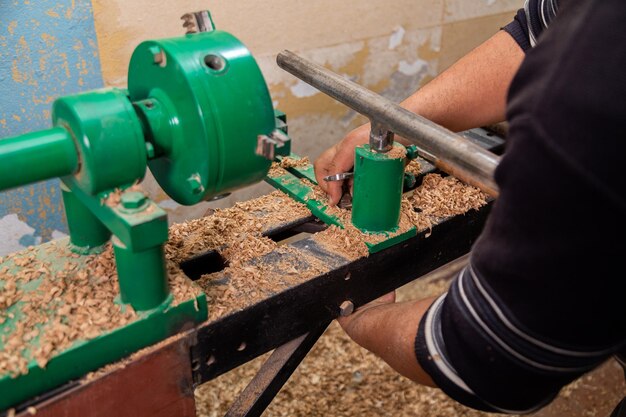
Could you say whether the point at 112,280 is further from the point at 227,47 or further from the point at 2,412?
the point at 227,47

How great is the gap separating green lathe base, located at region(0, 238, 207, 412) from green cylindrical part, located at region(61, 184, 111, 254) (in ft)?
0.06

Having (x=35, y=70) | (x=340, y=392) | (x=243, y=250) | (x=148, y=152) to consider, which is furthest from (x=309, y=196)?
(x=340, y=392)

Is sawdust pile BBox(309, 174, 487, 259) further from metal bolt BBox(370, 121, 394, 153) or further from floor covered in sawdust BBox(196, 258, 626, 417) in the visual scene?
floor covered in sawdust BBox(196, 258, 626, 417)

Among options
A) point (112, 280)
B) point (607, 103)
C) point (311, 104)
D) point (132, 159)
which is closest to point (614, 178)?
point (607, 103)

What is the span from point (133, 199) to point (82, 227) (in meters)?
0.18

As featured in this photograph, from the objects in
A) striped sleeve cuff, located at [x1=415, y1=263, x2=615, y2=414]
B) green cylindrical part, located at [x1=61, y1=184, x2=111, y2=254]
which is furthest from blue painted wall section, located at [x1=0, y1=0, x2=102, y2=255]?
striped sleeve cuff, located at [x1=415, y1=263, x2=615, y2=414]

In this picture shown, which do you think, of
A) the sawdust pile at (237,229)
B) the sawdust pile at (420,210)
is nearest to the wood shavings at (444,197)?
the sawdust pile at (420,210)

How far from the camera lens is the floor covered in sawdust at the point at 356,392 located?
1.87 m

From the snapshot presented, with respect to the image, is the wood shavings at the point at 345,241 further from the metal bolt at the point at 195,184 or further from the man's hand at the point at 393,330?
the metal bolt at the point at 195,184

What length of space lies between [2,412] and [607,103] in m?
0.75

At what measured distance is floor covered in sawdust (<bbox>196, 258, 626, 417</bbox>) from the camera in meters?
1.87

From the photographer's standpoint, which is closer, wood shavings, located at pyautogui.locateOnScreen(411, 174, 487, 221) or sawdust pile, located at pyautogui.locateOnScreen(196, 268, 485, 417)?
wood shavings, located at pyautogui.locateOnScreen(411, 174, 487, 221)

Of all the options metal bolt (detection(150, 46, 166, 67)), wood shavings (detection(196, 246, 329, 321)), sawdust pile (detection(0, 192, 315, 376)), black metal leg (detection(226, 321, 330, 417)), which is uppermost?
metal bolt (detection(150, 46, 166, 67))

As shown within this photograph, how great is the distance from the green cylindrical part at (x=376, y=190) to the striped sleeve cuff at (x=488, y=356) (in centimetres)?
19
